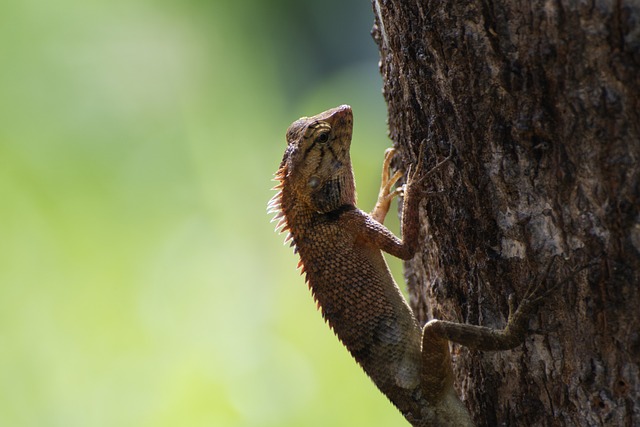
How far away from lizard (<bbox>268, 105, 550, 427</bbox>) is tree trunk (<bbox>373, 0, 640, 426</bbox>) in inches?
8.5

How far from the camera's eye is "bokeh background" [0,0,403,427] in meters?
5.33

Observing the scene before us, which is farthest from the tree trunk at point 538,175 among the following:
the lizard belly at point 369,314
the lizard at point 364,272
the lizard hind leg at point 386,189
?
the lizard hind leg at point 386,189

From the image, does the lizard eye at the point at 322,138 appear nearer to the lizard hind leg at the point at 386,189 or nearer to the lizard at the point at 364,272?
the lizard at the point at 364,272

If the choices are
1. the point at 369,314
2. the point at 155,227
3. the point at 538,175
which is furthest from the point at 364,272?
the point at 155,227

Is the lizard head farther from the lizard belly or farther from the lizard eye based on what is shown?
the lizard belly

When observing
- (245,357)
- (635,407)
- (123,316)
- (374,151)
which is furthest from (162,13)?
(635,407)

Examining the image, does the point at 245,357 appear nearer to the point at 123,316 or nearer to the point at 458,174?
the point at 123,316

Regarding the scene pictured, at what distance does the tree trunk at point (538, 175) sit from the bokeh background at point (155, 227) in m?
3.10

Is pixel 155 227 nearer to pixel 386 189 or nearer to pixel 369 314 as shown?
pixel 386 189

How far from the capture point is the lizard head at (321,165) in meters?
3.46

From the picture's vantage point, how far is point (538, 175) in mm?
2330

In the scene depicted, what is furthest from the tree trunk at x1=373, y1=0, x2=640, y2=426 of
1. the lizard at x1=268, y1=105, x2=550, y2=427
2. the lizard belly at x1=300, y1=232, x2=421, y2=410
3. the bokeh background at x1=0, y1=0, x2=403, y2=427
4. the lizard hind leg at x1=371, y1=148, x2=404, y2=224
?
the bokeh background at x1=0, y1=0, x2=403, y2=427

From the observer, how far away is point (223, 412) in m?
5.23

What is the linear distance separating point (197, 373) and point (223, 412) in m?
0.41
